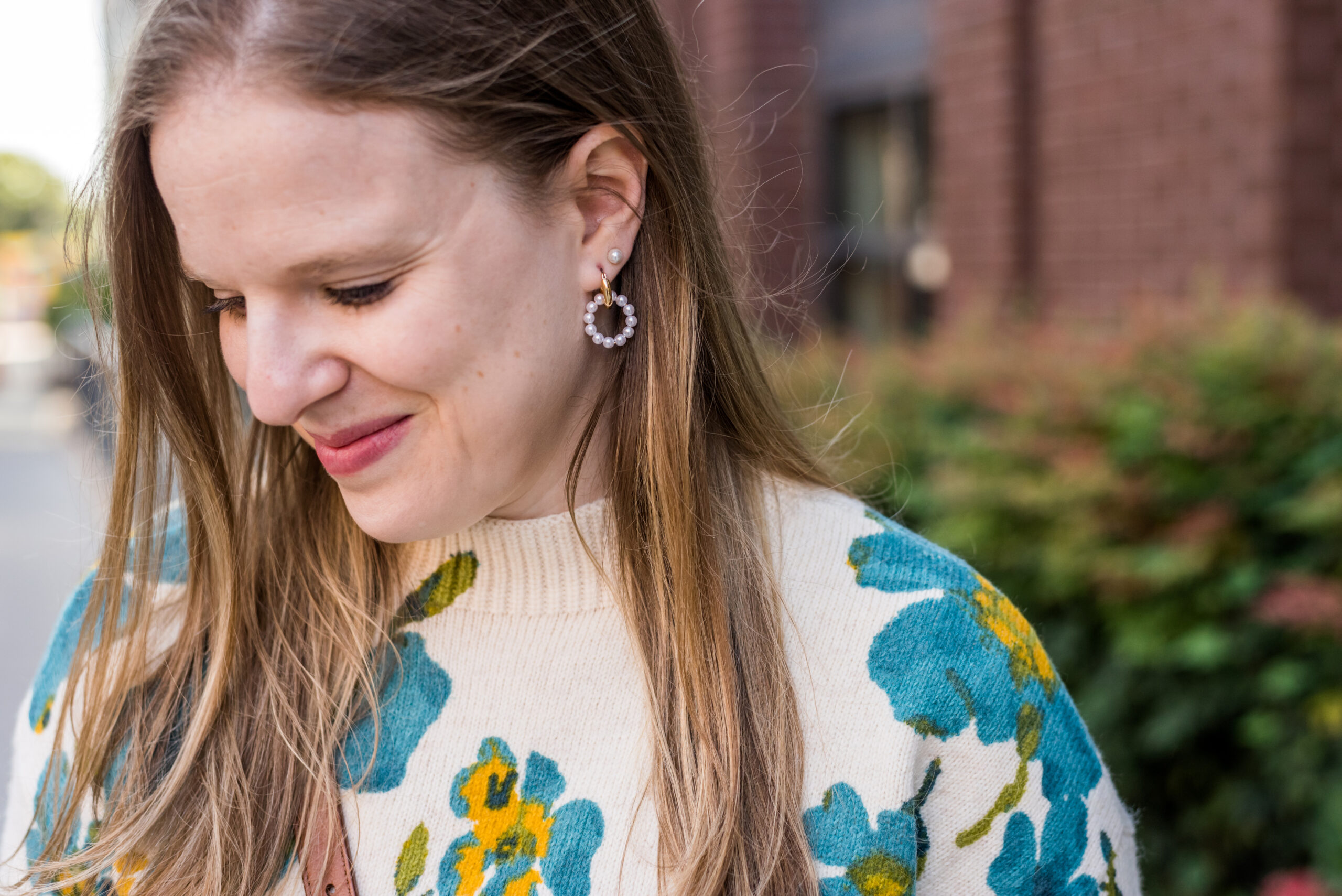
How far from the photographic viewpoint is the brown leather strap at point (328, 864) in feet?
4.68

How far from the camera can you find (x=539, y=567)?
5.11 ft

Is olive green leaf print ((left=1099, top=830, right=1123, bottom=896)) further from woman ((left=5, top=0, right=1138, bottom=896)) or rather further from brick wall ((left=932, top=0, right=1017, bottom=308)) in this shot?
brick wall ((left=932, top=0, right=1017, bottom=308))

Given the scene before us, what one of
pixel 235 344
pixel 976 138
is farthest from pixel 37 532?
pixel 235 344

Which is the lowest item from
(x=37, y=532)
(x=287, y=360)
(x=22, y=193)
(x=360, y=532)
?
(x=360, y=532)

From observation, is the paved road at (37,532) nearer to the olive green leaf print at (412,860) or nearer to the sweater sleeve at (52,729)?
the sweater sleeve at (52,729)

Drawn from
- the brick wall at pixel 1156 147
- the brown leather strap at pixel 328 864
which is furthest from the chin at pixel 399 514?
the brick wall at pixel 1156 147

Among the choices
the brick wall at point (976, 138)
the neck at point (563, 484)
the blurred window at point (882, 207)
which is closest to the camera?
the neck at point (563, 484)

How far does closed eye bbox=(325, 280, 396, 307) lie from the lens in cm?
126

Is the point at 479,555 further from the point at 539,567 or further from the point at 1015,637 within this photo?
the point at 1015,637

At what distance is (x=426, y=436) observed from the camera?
4.37 feet

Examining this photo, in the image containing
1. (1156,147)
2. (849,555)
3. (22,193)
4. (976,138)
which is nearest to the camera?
(849,555)

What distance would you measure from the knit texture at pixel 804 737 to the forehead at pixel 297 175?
47 cm

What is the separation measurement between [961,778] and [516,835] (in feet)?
1.67

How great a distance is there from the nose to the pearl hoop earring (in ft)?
0.92
